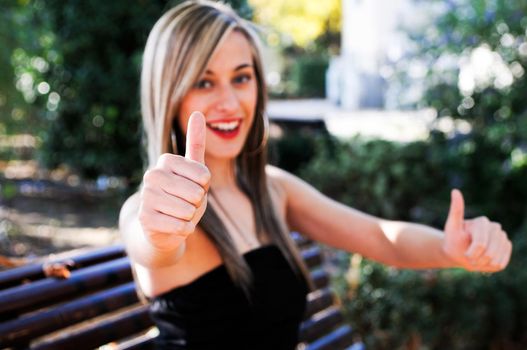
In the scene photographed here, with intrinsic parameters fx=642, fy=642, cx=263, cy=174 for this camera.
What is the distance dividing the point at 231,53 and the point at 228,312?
707mm

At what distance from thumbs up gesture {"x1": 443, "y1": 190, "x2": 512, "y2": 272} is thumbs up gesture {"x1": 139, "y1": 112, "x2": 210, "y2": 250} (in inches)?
31.3

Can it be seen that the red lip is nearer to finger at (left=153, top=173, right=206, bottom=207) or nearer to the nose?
the nose

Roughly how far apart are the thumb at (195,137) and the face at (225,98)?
58 cm

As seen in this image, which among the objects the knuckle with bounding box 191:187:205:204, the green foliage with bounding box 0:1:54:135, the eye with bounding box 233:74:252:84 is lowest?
the knuckle with bounding box 191:187:205:204

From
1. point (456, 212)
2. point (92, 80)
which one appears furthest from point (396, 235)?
point (92, 80)

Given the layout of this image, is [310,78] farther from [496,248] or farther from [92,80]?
[496,248]

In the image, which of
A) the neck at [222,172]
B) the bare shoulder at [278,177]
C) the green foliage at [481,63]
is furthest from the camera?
the green foliage at [481,63]

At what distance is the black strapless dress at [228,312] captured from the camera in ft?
5.39

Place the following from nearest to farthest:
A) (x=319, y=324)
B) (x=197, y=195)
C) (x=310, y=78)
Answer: (x=197, y=195) < (x=319, y=324) < (x=310, y=78)

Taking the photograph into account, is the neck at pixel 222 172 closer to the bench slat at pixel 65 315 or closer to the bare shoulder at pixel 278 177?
the bare shoulder at pixel 278 177

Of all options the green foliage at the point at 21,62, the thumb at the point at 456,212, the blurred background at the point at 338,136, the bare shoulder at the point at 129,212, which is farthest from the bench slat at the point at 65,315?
the blurred background at the point at 338,136

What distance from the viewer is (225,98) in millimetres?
1752

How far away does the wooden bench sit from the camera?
1639mm

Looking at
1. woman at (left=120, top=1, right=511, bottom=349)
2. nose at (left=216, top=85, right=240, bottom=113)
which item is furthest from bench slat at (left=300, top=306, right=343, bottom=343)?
nose at (left=216, top=85, right=240, bottom=113)
